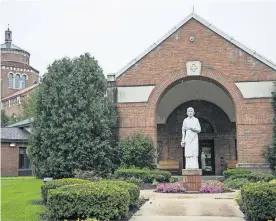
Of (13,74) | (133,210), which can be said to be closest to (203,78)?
(133,210)

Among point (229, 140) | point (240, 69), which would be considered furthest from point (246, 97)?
point (229, 140)

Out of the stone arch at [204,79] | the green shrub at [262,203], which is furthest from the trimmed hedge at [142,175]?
the green shrub at [262,203]

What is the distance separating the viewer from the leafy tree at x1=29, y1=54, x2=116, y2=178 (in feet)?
66.4

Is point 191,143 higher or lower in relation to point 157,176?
higher

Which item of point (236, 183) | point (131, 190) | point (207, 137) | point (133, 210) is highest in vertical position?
point (207, 137)

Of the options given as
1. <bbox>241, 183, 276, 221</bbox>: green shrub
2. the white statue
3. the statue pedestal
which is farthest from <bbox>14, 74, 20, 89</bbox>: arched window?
<bbox>241, 183, 276, 221</bbox>: green shrub

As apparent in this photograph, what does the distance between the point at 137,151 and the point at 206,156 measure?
28.5ft

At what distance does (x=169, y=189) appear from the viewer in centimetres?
1593

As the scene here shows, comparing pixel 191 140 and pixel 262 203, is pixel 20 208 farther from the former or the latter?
pixel 191 140

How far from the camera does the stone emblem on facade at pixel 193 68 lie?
73.6ft

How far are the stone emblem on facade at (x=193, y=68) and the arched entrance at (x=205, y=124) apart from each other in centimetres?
380

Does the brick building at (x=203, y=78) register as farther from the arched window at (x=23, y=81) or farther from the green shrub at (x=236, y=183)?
the arched window at (x=23, y=81)

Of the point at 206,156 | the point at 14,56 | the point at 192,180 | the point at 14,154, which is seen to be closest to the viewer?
the point at 192,180

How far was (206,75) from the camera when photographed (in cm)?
2241
